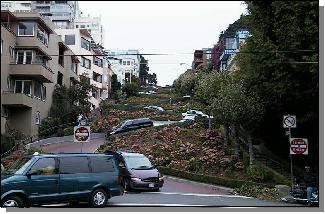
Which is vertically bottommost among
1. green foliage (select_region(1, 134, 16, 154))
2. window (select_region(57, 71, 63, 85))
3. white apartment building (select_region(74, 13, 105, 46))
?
green foliage (select_region(1, 134, 16, 154))

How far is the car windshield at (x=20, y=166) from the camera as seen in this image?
1456 centimetres

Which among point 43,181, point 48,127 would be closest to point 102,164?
point 43,181

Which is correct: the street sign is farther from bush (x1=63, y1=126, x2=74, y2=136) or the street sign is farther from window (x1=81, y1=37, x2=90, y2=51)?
window (x1=81, y1=37, x2=90, y2=51)

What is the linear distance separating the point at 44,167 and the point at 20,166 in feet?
2.11

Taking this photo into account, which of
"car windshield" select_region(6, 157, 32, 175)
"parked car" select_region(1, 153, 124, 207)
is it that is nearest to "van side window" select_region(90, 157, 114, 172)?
"parked car" select_region(1, 153, 124, 207)

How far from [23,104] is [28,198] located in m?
5.70

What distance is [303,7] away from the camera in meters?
19.6

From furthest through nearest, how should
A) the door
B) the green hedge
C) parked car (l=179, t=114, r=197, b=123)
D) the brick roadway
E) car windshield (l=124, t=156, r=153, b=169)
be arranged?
parked car (l=179, t=114, r=197, b=123) < the green hedge < car windshield (l=124, t=156, r=153, b=169) < the brick roadway < the door

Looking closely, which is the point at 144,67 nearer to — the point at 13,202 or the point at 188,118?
the point at 188,118

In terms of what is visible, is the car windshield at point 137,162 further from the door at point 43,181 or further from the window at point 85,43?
the window at point 85,43

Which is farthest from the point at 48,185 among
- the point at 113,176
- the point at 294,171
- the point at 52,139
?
the point at 294,171

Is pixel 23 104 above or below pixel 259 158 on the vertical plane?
above

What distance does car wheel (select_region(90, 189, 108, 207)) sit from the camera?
615 inches

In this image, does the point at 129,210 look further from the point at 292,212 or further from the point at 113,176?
the point at 292,212
